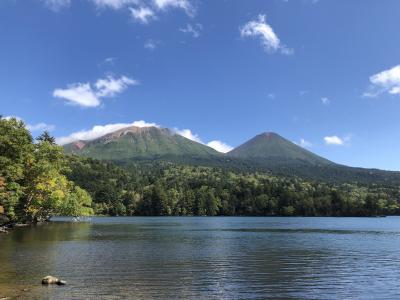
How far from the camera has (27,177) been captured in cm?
9169

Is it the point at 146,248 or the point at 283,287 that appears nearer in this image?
the point at 283,287

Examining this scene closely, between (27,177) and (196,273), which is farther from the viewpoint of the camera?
(27,177)

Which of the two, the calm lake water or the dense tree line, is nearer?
the calm lake water

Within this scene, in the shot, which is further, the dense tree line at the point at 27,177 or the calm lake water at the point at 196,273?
the dense tree line at the point at 27,177

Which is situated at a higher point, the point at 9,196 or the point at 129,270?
the point at 9,196

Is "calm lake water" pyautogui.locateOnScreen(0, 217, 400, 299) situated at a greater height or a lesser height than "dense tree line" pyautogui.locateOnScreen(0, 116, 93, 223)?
lesser

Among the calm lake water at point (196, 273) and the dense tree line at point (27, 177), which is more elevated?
the dense tree line at point (27, 177)

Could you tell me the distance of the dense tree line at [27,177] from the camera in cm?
7369

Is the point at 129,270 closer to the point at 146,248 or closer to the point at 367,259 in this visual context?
the point at 146,248

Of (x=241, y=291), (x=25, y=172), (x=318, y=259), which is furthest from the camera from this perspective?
(x=25, y=172)

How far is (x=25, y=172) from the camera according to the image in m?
90.4

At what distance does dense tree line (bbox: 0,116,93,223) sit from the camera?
73688mm

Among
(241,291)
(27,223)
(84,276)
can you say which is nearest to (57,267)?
(84,276)

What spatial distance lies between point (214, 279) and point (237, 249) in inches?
962
